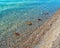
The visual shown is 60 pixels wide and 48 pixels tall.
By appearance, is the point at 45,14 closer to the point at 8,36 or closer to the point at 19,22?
the point at 19,22

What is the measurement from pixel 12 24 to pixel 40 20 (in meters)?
2.61

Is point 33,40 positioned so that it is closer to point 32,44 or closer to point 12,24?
point 32,44

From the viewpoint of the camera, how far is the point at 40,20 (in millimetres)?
15945

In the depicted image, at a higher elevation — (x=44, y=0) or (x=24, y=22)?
(x=24, y=22)

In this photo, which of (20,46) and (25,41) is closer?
(20,46)

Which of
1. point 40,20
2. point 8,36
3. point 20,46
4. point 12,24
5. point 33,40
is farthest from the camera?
point 40,20

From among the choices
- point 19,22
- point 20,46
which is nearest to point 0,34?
point 20,46

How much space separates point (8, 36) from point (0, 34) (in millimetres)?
596

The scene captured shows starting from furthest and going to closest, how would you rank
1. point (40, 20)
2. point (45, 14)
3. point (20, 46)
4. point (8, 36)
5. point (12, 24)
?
point (45, 14), point (40, 20), point (12, 24), point (8, 36), point (20, 46)

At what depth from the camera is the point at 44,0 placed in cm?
2828

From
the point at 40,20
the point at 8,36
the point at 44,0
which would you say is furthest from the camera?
the point at 44,0

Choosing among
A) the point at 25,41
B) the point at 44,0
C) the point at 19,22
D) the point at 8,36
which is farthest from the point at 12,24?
the point at 44,0

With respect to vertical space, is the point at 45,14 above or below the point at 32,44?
below

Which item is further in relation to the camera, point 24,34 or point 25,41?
point 24,34
